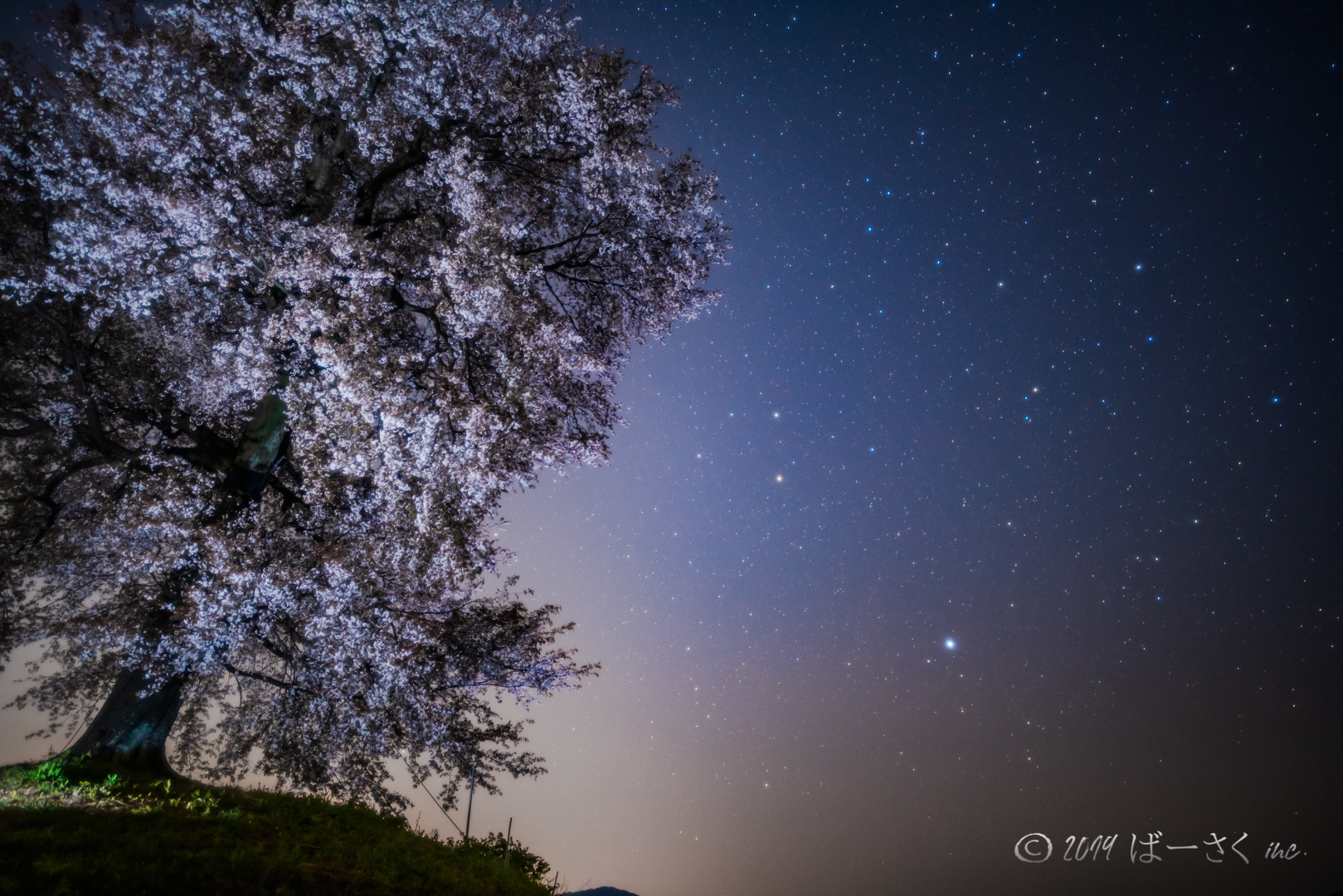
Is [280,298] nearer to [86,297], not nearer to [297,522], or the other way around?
[86,297]

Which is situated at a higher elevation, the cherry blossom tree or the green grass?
the cherry blossom tree

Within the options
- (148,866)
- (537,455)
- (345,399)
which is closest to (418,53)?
(345,399)

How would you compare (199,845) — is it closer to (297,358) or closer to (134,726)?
(134,726)

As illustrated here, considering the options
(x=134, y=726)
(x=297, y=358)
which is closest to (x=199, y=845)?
(x=134, y=726)

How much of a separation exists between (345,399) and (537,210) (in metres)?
6.20

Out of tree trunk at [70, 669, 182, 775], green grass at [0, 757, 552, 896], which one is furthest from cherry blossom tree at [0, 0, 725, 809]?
green grass at [0, 757, 552, 896]

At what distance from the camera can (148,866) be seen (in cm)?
671

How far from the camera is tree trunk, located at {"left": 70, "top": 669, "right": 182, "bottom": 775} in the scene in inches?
424

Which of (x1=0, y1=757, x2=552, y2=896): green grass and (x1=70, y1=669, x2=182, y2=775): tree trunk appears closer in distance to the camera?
(x1=0, y1=757, x2=552, y2=896): green grass

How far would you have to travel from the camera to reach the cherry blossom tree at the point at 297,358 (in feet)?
33.3

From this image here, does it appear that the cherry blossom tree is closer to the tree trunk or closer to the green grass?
the tree trunk

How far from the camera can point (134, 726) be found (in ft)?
36.1

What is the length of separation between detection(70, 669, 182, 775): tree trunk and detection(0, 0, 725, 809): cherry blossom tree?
4 cm

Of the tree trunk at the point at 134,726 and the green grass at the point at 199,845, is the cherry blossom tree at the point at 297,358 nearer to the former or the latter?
the tree trunk at the point at 134,726
